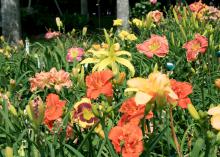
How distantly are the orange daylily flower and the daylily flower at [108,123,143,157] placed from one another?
0.85 feet

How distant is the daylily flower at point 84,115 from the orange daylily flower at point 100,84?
38 millimetres

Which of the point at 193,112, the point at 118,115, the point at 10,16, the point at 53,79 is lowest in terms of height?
the point at 10,16

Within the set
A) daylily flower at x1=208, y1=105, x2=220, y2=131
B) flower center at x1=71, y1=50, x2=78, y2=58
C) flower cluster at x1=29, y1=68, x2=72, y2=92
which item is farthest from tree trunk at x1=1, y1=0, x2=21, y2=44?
daylily flower at x1=208, y1=105, x2=220, y2=131

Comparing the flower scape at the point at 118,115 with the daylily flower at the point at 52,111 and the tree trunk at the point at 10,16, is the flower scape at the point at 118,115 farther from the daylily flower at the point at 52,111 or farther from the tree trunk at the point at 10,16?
the tree trunk at the point at 10,16

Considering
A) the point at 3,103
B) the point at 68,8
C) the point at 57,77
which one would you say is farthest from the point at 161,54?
the point at 68,8

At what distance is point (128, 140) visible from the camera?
1.37 meters

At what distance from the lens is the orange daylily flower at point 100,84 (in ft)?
5.31

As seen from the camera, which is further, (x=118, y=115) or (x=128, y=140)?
(x=118, y=115)

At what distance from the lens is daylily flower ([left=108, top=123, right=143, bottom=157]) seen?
1352 mm

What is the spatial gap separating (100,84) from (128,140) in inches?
12.6

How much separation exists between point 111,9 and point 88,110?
91.5 ft

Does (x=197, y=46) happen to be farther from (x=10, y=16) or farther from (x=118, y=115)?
(x=10, y=16)

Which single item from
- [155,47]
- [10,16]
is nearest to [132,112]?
[155,47]

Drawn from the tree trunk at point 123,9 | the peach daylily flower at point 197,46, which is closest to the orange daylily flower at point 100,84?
the peach daylily flower at point 197,46
